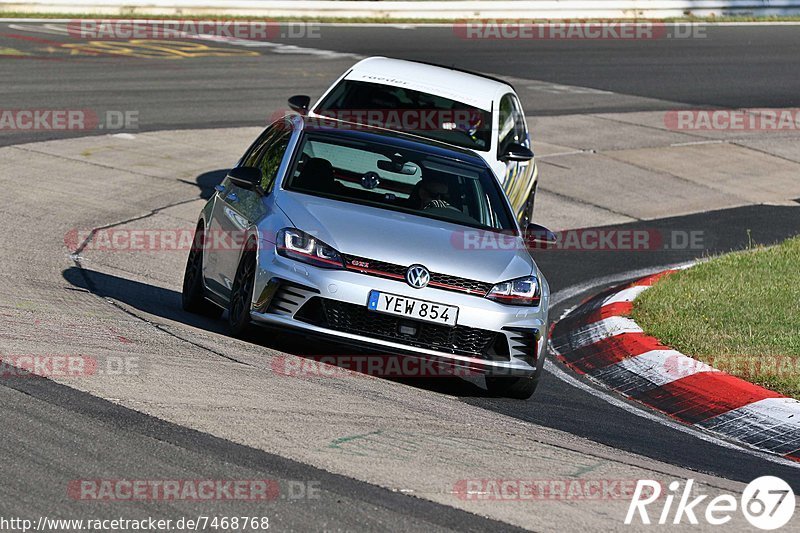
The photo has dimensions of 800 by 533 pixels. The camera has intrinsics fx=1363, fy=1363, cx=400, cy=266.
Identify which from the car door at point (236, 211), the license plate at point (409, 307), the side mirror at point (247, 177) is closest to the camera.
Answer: the license plate at point (409, 307)

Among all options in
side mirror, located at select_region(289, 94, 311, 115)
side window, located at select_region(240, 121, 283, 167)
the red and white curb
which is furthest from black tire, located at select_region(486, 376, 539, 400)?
side mirror, located at select_region(289, 94, 311, 115)

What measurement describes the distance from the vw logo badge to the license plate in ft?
0.29

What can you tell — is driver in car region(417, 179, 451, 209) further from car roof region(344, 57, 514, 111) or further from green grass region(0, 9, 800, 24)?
green grass region(0, 9, 800, 24)

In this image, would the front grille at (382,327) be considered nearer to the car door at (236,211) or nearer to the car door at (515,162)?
the car door at (236,211)

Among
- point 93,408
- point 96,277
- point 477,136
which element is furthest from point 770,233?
point 93,408

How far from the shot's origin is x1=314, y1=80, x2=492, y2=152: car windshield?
42.4 feet

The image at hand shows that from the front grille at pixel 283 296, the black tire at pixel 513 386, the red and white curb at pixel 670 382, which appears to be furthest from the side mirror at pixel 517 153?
the front grille at pixel 283 296

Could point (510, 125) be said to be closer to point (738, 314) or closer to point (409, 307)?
point (738, 314)

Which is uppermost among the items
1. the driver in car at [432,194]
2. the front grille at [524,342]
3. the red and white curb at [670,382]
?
the driver in car at [432,194]

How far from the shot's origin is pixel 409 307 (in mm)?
7883

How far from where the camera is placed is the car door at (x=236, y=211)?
8758 millimetres

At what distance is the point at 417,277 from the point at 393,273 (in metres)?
0.14

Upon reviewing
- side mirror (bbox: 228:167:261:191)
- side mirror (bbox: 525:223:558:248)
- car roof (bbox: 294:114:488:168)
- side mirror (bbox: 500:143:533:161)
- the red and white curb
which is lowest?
the red and white curb

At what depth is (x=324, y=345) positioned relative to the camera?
9.19m
